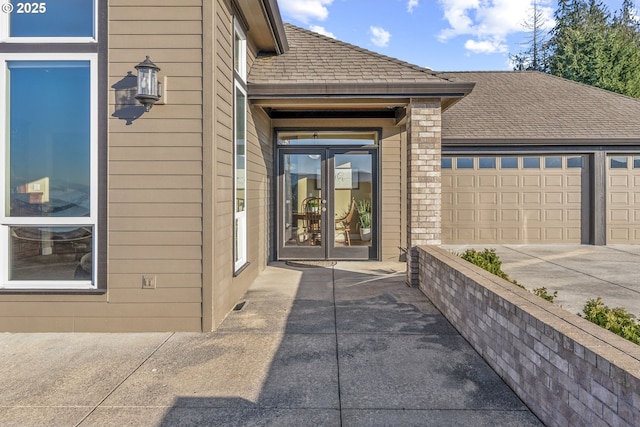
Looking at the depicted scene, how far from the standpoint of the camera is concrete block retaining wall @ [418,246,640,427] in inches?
66.3

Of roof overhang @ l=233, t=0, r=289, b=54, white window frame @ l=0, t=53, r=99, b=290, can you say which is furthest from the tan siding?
white window frame @ l=0, t=53, r=99, b=290

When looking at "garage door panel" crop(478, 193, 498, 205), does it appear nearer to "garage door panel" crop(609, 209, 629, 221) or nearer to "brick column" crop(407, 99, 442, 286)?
"garage door panel" crop(609, 209, 629, 221)

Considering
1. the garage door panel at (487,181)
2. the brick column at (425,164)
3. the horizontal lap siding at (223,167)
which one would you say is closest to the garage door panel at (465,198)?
the garage door panel at (487,181)

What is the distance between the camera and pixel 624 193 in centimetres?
894

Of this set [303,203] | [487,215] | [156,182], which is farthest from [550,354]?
[487,215]

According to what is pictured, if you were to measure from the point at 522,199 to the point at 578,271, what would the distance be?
3.22 metres

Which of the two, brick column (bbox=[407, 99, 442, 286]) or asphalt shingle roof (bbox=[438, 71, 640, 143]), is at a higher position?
asphalt shingle roof (bbox=[438, 71, 640, 143])

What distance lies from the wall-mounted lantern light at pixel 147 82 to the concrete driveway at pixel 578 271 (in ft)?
15.3

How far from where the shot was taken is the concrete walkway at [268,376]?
235 centimetres

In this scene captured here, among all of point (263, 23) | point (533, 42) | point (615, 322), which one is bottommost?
point (615, 322)

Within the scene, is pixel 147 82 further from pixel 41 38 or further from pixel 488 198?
pixel 488 198

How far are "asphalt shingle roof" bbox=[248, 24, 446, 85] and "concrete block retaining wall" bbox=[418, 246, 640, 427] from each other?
3059 mm

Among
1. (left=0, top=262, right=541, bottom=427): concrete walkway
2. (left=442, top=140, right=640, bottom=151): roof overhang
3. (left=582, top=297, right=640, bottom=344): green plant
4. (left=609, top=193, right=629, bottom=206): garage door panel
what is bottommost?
(left=0, top=262, right=541, bottom=427): concrete walkway

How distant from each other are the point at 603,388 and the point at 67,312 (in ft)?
13.9
